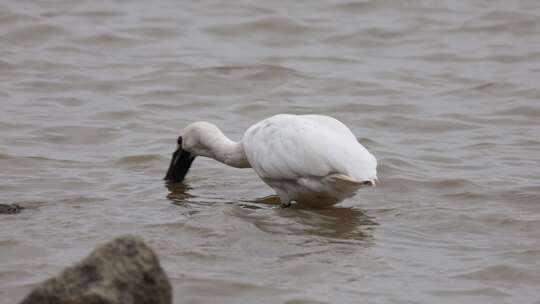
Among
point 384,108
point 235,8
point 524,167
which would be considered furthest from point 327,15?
point 524,167

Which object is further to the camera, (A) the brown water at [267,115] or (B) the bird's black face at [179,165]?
(B) the bird's black face at [179,165]

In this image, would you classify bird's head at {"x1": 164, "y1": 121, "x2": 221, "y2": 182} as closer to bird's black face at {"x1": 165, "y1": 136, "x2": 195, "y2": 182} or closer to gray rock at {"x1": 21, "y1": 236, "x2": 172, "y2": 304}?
bird's black face at {"x1": 165, "y1": 136, "x2": 195, "y2": 182}

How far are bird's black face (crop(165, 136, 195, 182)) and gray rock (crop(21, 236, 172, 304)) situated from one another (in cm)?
507

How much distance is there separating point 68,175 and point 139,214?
1.56 m

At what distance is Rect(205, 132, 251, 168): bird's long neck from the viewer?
955 centimetres

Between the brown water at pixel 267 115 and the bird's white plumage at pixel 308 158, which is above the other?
the bird's white plumage at pixel 308 158

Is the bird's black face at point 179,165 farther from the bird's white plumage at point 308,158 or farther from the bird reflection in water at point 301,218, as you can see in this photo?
the bird's white plumage at point 308,158

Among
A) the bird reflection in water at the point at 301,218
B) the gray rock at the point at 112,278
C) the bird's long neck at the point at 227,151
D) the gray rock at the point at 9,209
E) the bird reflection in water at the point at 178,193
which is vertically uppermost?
the gray rock at the point at 112,278

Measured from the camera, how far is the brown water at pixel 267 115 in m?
7.34

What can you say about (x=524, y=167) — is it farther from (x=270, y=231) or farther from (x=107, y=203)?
(x=107, y=203)

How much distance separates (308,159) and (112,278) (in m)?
3.80

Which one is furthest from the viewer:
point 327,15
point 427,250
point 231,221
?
point 327,15

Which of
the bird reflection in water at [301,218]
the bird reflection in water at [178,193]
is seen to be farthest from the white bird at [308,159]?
the bird reflection in water at [178,193]

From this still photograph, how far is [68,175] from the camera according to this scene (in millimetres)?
10188
